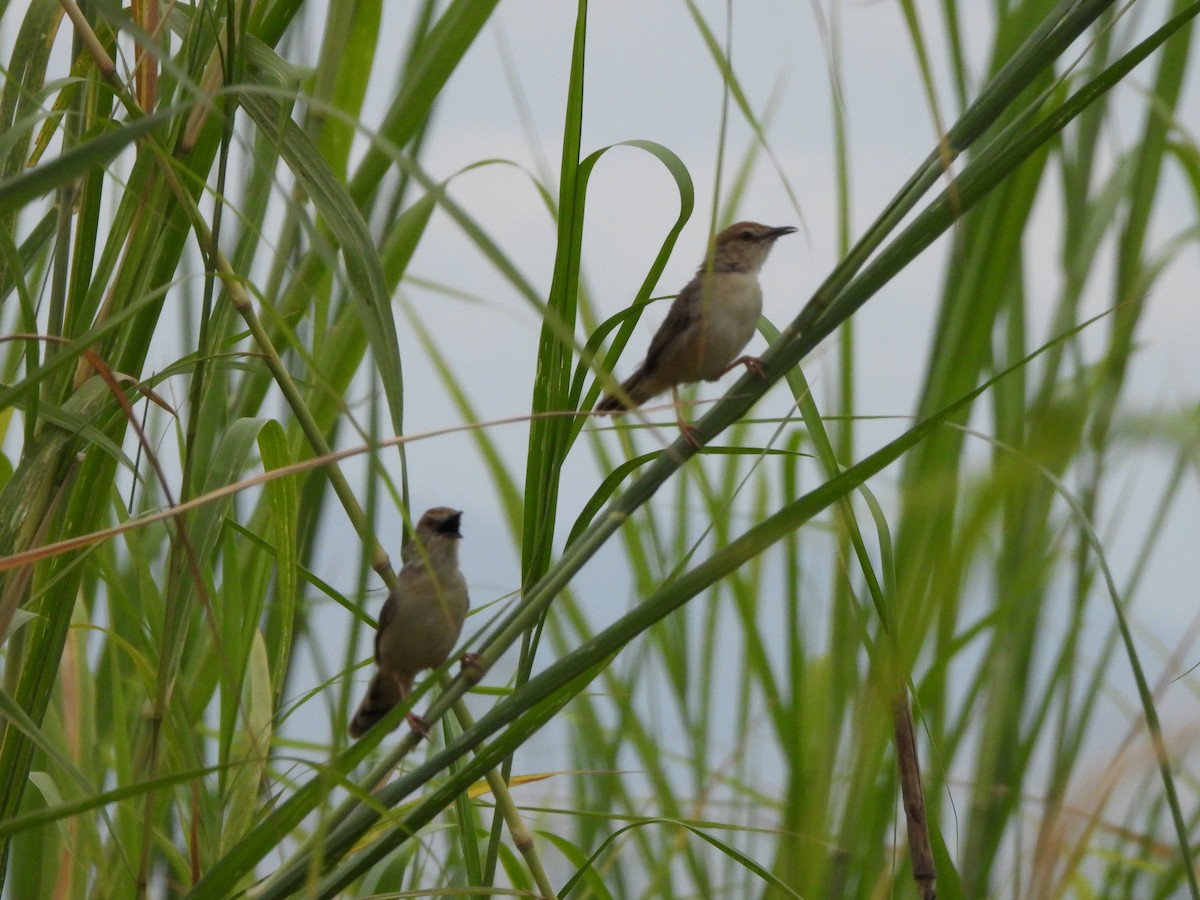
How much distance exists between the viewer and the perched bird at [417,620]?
231 centimetres

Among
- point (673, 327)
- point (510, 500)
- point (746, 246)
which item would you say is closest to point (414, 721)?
point (510, 500)

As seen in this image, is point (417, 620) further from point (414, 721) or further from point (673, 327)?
point (673, 327)

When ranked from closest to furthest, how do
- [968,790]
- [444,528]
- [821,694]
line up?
[968,790] < [821,694] < [444,528]

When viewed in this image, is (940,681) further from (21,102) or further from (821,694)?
(21,102)

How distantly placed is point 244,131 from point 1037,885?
1.52 m

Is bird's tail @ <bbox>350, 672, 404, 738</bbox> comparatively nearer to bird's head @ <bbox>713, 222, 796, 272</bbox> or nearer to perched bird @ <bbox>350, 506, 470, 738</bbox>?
perched bird @ <bbox>350, 506, 470, 738</bbox>

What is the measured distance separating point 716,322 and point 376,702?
1118 millimetres

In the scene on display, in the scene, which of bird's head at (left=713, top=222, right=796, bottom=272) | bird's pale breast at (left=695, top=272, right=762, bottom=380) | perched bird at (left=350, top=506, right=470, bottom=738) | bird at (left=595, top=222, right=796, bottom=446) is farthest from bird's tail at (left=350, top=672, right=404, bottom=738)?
bird's head at (left=713, top=222, right=796, bottom=272)

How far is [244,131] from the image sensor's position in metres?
1.88

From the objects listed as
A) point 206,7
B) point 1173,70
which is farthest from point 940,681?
point 206,7

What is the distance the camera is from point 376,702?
8.71 feet

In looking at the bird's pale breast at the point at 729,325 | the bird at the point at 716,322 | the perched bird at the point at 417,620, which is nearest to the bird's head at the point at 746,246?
the bird at the point at 716,322

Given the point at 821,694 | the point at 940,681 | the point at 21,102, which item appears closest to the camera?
the point at 21,102

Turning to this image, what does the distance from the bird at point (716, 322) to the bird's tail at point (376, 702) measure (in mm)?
748
